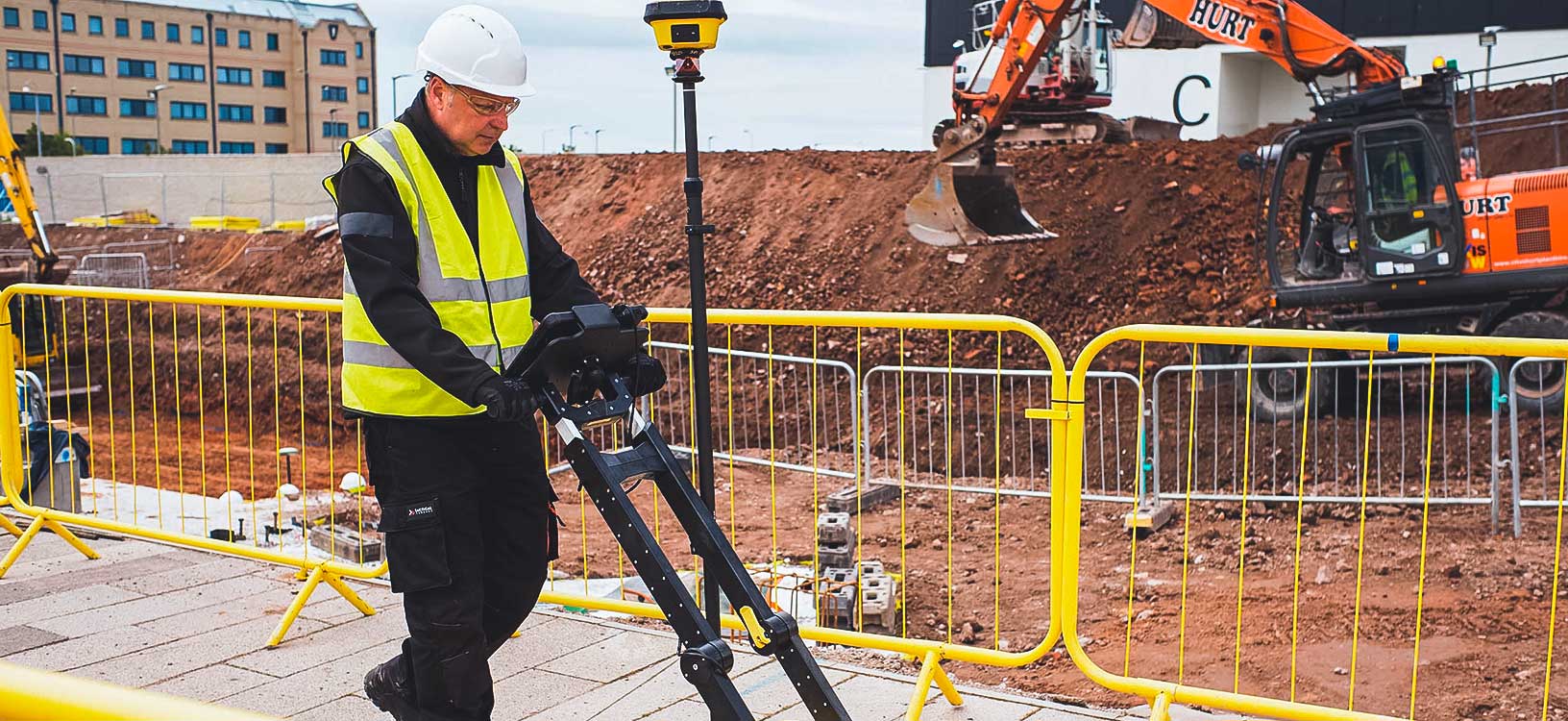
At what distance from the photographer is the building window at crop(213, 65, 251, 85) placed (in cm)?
6606

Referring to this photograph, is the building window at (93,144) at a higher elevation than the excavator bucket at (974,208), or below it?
higher

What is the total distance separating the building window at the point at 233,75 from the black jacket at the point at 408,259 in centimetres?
6831

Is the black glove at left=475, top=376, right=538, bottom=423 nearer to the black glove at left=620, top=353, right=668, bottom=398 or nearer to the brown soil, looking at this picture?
the black glove at left=620, top=353, right=668, bottom=398

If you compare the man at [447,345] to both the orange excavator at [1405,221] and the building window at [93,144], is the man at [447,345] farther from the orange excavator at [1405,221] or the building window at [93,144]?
the building window at [93,144]

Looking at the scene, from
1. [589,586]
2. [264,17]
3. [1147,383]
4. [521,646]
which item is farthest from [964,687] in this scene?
[264,17]

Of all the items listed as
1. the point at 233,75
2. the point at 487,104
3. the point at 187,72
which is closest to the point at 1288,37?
the point at 487,104

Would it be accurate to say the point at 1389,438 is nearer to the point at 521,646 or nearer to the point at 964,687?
the point at 964,687

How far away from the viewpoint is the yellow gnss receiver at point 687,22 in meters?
3.62

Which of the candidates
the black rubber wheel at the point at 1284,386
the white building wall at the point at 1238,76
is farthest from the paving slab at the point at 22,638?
the white building wall at the point at 1238,76

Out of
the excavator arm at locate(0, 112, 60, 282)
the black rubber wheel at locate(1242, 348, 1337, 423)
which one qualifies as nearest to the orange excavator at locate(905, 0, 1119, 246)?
the black rubber wheel at locate(1242, 348, 1337, 423)

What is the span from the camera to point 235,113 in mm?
67125

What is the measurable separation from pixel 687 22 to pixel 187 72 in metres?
69.4

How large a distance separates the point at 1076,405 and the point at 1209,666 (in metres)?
3.45

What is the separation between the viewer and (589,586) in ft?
24.7
